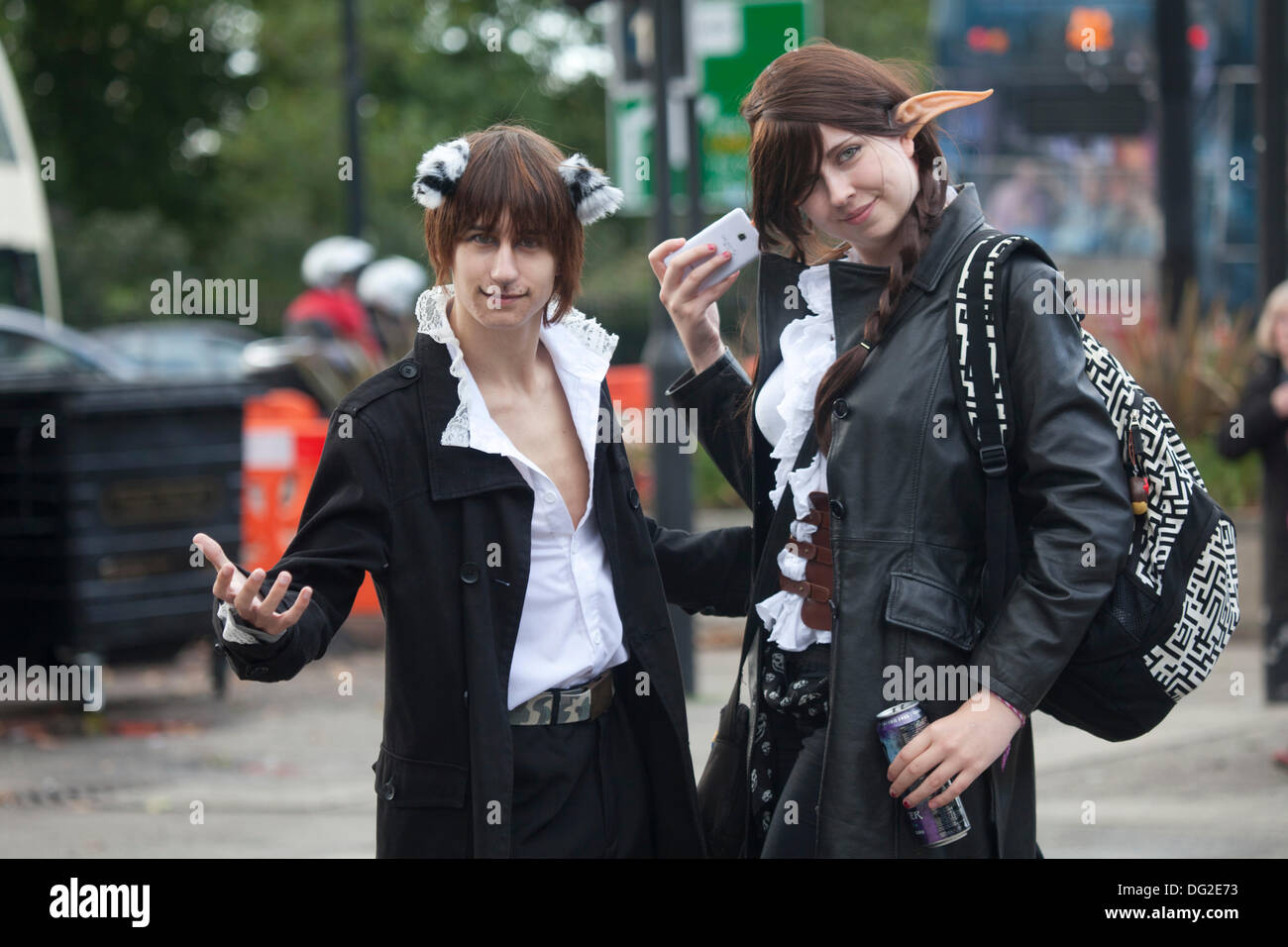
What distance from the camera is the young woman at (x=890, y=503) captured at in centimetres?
260

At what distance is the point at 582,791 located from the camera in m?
2.91

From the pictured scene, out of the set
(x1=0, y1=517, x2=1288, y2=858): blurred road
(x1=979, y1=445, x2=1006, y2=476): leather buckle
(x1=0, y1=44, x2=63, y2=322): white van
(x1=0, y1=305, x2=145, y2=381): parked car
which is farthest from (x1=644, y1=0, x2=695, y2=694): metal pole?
(x1=0, y1=44, x2=63, y2=322): white van

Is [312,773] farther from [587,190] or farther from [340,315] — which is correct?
[340,315]

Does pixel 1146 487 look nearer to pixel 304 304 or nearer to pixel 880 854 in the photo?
pixel 880 854

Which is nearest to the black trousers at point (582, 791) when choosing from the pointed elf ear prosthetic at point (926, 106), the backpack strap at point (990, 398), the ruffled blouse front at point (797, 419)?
the ruffled blouse front at point (797, 419)

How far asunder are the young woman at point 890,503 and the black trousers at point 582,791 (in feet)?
0.70

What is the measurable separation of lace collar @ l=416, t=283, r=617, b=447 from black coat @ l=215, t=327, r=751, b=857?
0.8 inches

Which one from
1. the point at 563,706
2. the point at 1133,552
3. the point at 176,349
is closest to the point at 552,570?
the point at 563,706

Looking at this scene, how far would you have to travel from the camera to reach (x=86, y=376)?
8.20 m

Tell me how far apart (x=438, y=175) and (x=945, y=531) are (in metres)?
0.99

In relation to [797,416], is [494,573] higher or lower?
lower

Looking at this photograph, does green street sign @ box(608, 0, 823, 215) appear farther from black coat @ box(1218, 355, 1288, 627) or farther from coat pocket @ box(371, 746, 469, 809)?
coat pocket @ box(371, 746, 469, 809)

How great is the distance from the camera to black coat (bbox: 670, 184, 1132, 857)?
8.48ft
